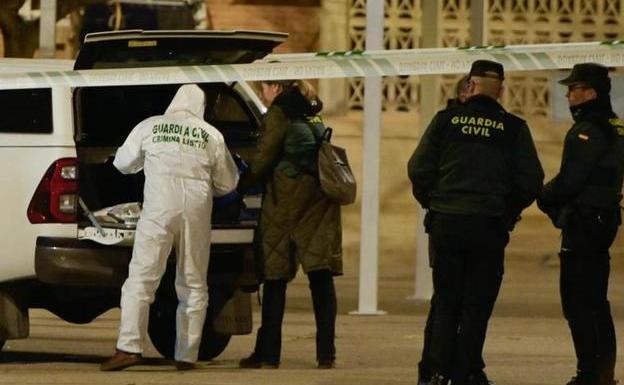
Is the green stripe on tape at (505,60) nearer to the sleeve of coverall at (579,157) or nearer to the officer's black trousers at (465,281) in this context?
the sleeve of coverall at (579,157)

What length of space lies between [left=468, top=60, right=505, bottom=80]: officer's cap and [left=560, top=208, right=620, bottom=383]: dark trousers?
85 cm

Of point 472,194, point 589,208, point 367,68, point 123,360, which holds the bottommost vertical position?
point 123,360

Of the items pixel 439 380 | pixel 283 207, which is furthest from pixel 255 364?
pixel 439 380

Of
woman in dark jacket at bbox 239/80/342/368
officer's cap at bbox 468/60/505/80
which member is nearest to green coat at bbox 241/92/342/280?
woman in dark jacket at bbox 239/80/342/368

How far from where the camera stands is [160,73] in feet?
37.8

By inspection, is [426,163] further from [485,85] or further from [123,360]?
[123,360]

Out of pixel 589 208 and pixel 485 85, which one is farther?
pixel 589 208

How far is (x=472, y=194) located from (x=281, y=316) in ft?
7.19

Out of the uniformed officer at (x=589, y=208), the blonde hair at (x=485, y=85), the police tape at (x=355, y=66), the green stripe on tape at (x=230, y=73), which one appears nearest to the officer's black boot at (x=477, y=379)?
the uniformed officer at (x=589, y=208)

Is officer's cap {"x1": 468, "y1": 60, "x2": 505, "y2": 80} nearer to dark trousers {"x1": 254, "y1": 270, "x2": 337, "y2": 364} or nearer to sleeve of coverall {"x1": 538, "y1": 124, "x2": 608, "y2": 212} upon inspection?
sleeve of coverall {"x1": 538, "y1": 124, "x2": 608, "y2": 212}

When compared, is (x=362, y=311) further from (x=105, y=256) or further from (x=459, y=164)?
(x=459, y=164)

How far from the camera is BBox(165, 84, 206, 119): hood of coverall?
1198 centimetres

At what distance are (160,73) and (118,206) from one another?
3.21ft

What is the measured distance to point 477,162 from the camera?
1037 cm
